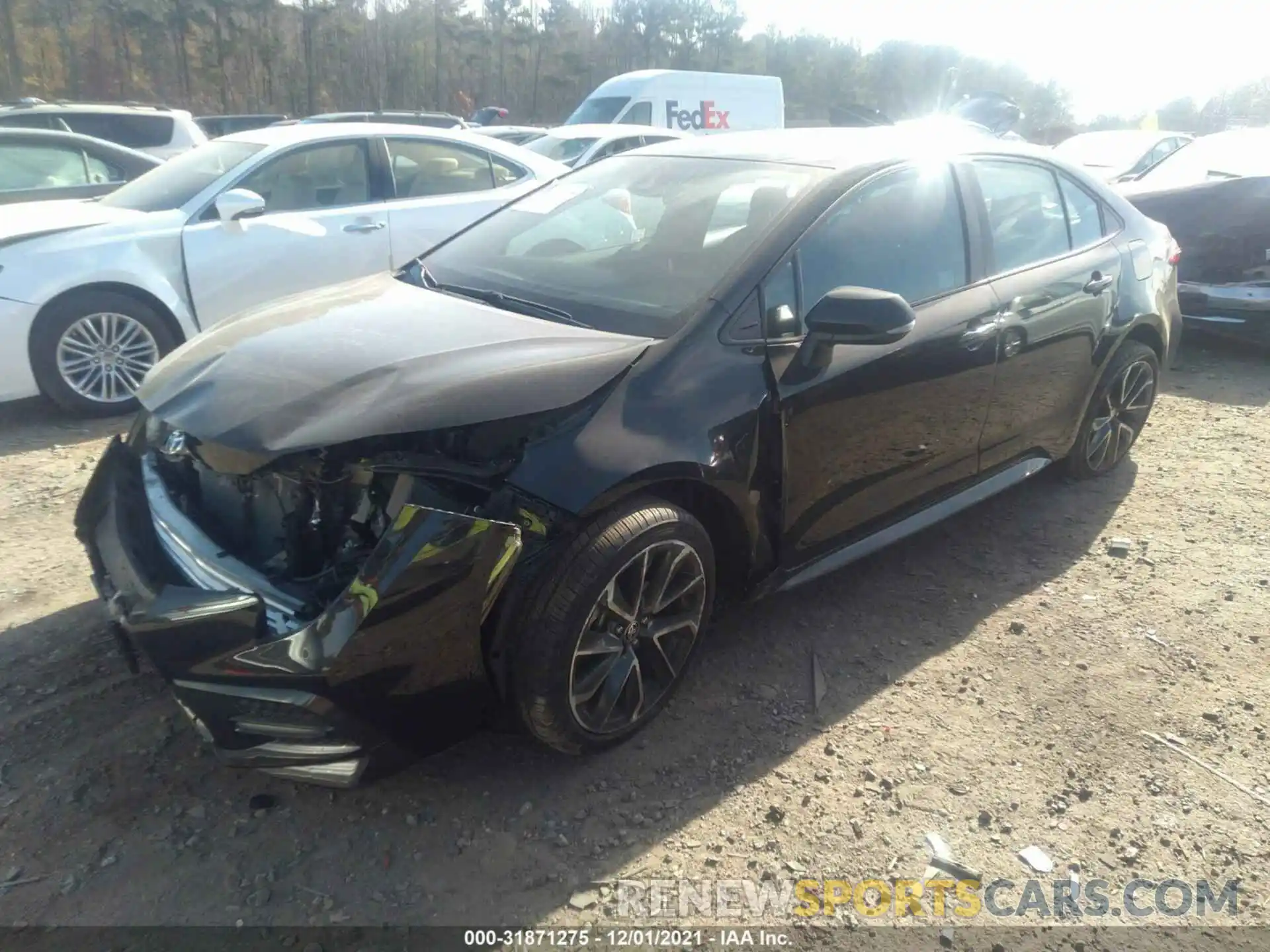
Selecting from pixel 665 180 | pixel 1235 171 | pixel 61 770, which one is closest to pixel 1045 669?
pixel 665 180

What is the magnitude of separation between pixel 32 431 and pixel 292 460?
3.80 meters

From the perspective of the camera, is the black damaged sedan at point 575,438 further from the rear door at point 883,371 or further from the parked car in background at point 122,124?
the parked car in background at point 122,124

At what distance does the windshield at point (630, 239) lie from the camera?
2922 mm

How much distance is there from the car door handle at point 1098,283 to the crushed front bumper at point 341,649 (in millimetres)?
3055

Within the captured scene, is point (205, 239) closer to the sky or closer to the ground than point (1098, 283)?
closer to the sky

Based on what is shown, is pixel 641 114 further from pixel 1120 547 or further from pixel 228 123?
pixel 1120 547

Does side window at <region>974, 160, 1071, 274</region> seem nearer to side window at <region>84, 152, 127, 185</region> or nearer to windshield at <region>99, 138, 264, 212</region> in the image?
windshield at <region>99, 138, 264, 212</region>

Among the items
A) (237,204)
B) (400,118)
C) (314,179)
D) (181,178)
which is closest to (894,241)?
(237,204)

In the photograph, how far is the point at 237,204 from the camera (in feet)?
17.7

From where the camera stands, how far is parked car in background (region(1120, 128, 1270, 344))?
266 inches

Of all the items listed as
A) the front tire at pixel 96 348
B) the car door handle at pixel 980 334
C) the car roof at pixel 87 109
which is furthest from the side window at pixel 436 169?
the car roof at pixel 87 109

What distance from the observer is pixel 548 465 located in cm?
235

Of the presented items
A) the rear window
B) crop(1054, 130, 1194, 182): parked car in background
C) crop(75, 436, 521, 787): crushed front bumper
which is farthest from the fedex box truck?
crop(75, 436, 521, 787): crushed front bumper

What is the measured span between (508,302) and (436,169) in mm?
3812
